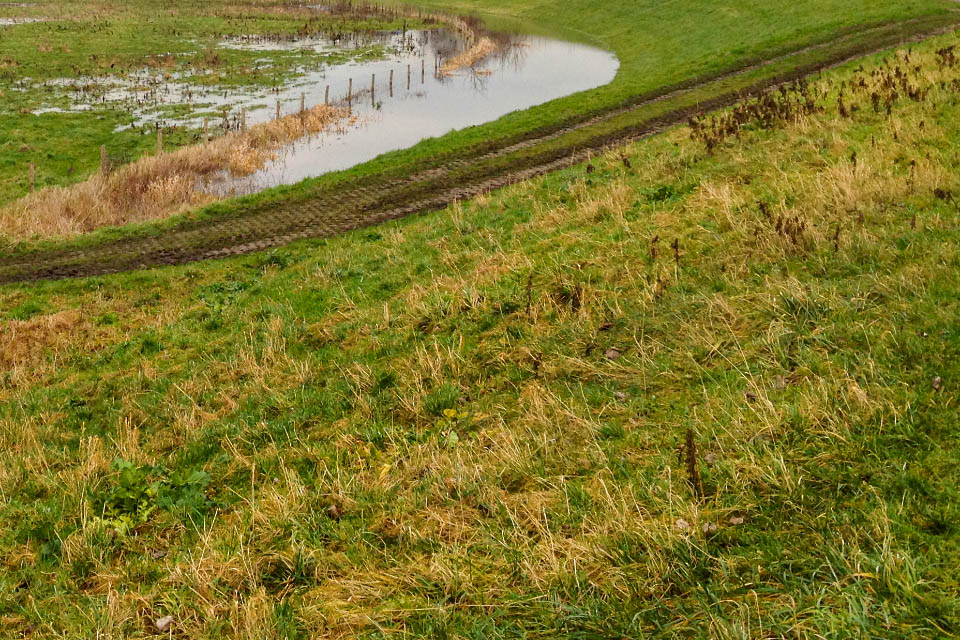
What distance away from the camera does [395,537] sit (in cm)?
600

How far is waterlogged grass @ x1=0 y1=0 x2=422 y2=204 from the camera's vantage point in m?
33.2

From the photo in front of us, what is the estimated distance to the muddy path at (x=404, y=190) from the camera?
63.4 ft

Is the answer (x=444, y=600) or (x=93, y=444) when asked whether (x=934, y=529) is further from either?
(x=93, y=444)

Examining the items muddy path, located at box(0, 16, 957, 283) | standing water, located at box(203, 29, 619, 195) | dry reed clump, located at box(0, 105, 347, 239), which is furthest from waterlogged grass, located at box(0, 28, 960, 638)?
standing water, located at box(203, 29, 619, 195)

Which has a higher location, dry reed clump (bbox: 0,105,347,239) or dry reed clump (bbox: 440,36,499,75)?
dry reed clump (bbox: 440,36,499,75)

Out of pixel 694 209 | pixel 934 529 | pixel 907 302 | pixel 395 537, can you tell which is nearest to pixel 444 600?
pixel 395 537

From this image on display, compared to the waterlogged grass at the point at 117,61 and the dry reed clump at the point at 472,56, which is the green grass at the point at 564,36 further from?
the dry reed clump at the point at 472,56

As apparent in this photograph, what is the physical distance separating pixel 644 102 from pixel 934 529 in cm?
2693

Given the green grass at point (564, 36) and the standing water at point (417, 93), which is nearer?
the green grass at point (564, 36)

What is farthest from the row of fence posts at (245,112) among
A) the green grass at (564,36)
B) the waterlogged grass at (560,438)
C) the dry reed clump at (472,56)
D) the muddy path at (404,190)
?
the waterlogged grass at (560,438)

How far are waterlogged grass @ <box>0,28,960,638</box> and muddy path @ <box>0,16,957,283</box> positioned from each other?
5714 millimetres

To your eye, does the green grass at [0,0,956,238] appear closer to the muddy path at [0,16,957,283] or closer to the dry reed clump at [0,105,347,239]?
the muddy path at [0,16,957,283]

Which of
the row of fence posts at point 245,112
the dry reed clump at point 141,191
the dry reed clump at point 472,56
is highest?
the dry reed clump at point 472,56

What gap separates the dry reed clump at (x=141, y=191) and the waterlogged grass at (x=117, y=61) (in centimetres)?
332
